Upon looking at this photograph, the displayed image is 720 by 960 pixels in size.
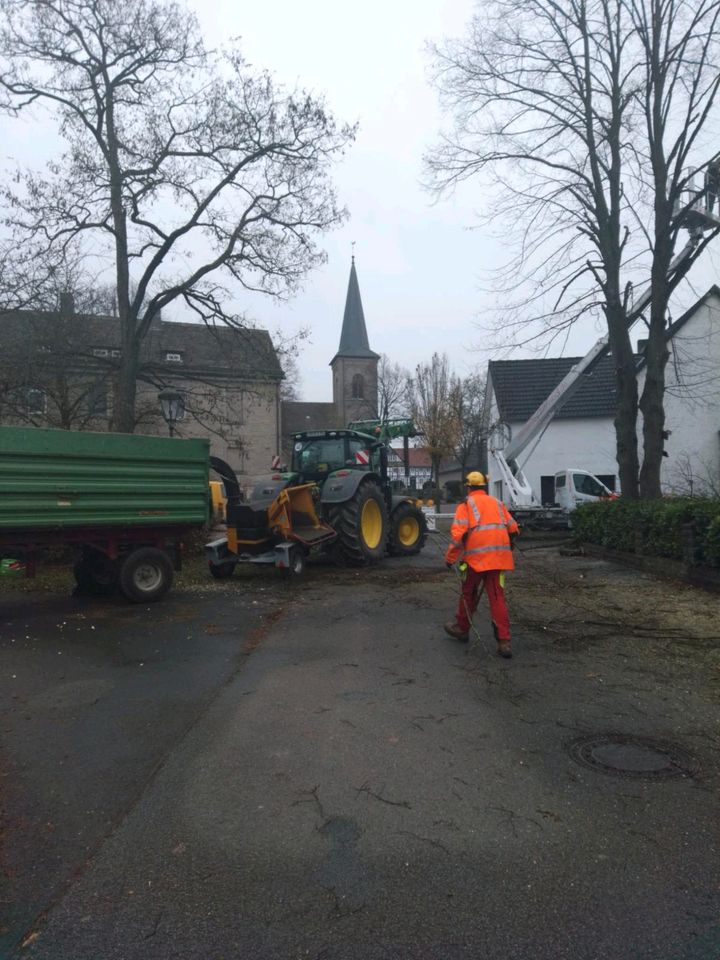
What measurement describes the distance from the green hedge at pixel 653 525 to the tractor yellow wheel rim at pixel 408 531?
13.1 ft

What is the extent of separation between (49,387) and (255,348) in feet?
18.1

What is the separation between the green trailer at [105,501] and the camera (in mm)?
9453

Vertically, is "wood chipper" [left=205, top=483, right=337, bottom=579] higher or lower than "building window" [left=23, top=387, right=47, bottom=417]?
lower

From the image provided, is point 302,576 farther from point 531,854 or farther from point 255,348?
point 531,854

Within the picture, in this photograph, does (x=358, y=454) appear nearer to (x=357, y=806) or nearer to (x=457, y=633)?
(x=457, y=633)

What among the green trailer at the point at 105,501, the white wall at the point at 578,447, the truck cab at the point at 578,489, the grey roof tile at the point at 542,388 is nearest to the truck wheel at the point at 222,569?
the green trailer at the point at 105,501

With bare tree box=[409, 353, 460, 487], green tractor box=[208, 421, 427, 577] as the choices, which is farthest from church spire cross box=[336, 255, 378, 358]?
green tractor box=[208, 421, 427, 577]

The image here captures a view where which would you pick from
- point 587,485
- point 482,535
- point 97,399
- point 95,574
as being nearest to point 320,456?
point 95,574

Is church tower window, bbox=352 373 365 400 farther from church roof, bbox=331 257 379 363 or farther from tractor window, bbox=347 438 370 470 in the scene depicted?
tractor window, bbox=347 438 370 470

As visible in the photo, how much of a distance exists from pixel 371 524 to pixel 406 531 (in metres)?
2.35

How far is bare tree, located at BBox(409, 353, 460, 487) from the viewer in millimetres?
40562

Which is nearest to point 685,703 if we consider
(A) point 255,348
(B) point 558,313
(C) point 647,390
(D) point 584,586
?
(D) point 584,586

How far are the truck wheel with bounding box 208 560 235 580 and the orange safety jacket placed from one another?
22.4ft

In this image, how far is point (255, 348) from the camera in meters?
Result: 20.4
